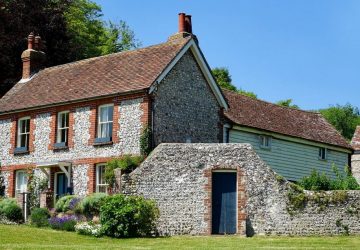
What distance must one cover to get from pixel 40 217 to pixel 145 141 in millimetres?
5895

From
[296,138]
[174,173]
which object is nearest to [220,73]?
[296,138]

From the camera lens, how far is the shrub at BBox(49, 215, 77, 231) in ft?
91.0

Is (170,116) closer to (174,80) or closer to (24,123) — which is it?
(174,80)

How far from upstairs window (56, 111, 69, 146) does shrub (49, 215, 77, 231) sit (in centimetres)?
594

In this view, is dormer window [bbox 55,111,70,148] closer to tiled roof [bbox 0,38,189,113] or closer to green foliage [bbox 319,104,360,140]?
tiled roof [bbox 0,38,189,113]

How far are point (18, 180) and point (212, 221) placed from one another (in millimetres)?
14218

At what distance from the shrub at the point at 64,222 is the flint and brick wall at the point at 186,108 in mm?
5287

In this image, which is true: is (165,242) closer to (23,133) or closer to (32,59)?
(23,133)

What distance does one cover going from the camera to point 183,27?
3456 centimetres

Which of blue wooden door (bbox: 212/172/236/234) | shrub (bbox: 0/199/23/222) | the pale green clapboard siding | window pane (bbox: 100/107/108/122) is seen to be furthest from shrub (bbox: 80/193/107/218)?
the pale green clapboard siding

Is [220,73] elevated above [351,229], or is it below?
above

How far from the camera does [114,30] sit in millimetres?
77312

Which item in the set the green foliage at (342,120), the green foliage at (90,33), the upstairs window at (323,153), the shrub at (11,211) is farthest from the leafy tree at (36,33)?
the green foliage at (342,120)

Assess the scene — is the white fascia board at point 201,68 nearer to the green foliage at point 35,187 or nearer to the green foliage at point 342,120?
the green foliage at point 35,187
